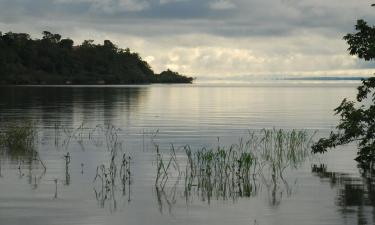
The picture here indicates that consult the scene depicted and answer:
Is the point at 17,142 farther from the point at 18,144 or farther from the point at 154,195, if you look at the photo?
the point at 154,195

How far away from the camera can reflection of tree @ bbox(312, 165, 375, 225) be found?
65.1ft

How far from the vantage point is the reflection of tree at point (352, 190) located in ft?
65.1

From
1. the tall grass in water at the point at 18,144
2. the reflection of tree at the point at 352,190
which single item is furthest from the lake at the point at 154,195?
the tall grass in water at the point at 18,144

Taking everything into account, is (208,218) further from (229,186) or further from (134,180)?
(134,180)

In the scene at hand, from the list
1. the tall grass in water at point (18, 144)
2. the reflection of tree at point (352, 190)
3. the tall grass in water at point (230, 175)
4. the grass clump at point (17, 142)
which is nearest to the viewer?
the reflection of tree at point (352, 190)

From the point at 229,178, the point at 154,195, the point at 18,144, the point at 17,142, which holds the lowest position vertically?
the point at 154,195

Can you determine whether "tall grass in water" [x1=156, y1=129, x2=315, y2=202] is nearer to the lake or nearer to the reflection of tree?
the lake

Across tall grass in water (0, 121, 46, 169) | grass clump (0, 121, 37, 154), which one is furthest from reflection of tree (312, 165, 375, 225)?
grass clump (0, 121, 37, 154)

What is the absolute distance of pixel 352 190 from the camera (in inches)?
920

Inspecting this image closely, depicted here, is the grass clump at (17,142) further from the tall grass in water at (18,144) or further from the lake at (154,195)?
the lake at (154,195)

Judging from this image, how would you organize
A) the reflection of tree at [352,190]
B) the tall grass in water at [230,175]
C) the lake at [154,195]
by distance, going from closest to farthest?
the lake at [154,195], the reflection of tree at [352,190], the tall grass in water at [230,175]

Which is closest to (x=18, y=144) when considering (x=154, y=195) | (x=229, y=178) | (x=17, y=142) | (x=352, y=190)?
(x=17, y=142)

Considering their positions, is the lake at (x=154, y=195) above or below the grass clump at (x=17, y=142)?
below

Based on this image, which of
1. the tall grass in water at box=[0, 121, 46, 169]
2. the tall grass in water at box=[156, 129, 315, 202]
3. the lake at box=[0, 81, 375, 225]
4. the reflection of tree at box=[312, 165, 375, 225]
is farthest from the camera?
the tall grass in water at box=[0, 121, 46, 169]
